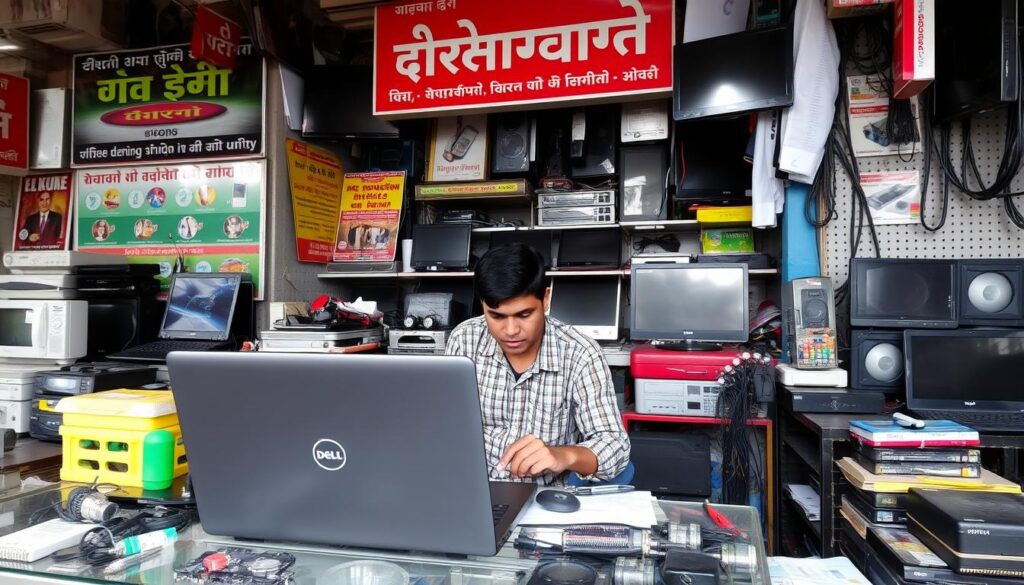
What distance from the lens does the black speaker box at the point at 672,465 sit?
2.35 metres

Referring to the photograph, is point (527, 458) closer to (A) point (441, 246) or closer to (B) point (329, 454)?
(B) point (329, 454)

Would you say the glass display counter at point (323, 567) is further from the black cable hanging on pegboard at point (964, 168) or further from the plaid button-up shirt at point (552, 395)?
the black cable hanging on pegboard at point (964, 168)

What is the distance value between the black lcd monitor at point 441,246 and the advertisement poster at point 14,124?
2.46 meters

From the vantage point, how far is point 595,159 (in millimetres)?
3148

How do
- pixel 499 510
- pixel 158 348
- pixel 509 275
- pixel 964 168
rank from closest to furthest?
pixel 499 510 → pixel 509 275 → pixel 964 168 → pixel 158 348

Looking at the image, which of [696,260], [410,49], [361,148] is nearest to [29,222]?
[361,148]

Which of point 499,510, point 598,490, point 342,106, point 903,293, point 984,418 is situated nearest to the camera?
point 499,510

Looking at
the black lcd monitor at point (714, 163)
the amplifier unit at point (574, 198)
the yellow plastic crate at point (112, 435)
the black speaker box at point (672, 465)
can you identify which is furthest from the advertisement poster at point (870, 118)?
the yellow plastic crate at point (112, 435)

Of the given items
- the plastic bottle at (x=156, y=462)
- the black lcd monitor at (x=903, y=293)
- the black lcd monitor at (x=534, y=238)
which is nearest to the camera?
the plastic bottle at (x=156, y=462)

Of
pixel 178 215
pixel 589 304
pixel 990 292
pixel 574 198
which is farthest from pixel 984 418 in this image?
pixel 178 215

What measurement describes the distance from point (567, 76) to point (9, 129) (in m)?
3.29

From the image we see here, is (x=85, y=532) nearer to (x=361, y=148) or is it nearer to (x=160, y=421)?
(x=160, y=421)

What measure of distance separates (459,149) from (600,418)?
2.20 m

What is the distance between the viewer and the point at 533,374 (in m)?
1.58
